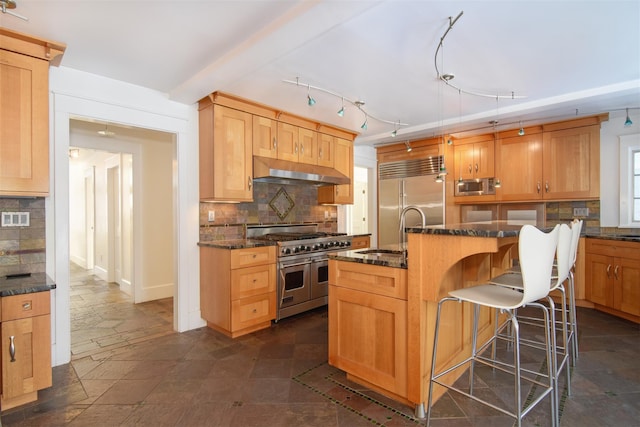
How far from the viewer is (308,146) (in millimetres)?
4316

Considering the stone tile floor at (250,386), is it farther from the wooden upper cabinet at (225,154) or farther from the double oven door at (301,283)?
the wooden upper cabinet at (225,154)

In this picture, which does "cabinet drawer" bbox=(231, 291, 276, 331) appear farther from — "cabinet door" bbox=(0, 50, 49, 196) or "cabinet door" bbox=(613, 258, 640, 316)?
"cabinet door" bbox=(613, 258, 640, 316)

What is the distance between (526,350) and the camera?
9.55 ft

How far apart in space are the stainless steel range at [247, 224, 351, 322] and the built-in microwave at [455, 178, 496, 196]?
2129 mm

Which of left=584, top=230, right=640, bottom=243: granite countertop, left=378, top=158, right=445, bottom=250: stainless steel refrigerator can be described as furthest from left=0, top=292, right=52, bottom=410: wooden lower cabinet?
left=584, top=230, right=640, bottom=243: granite countertop

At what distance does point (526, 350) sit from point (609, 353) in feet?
2.17

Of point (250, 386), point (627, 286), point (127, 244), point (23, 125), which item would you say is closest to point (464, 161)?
point (627, 286)

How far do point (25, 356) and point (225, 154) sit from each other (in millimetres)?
2194

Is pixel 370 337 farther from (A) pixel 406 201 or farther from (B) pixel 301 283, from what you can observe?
(A) pixel 406 201

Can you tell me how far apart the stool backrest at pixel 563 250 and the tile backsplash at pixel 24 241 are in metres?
3.64

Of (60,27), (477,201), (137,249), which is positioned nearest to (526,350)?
(477,201)

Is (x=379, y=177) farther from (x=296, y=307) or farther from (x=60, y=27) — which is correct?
(x=60, y=27)

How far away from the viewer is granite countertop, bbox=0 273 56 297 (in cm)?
203

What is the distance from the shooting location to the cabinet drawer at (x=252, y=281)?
126 inches
